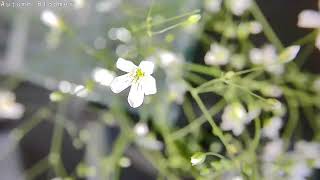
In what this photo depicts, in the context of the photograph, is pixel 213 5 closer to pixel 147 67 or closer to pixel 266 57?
pixel 266 57

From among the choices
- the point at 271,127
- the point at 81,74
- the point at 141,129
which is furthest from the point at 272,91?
the point at 81,74

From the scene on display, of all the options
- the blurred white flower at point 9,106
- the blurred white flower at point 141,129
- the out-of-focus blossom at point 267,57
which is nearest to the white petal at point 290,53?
the out-of-focus blossom at point 267,57

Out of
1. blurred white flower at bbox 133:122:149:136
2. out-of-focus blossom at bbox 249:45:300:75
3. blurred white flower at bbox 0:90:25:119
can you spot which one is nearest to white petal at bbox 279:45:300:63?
out-of-focus blossom at bbox 249:45:300:75

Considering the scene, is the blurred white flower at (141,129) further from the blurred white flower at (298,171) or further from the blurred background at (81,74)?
the blurred white flower at (298,171)

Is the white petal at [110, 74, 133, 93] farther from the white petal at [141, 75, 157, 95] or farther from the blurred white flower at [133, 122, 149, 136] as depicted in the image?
the blurred white flower at [133, 122, 149, 136]

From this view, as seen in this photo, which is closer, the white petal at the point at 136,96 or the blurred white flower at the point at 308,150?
the white petal at the point at 136,96

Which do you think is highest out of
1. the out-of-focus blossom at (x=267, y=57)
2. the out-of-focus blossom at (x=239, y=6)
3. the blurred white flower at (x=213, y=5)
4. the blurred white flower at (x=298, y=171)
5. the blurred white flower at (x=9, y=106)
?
the blurred white flower at (x=9, y=106)
